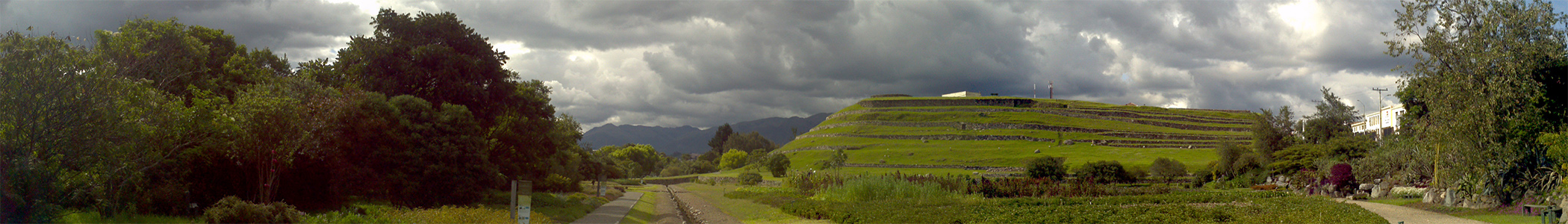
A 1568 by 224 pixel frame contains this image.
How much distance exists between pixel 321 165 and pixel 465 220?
309 inches

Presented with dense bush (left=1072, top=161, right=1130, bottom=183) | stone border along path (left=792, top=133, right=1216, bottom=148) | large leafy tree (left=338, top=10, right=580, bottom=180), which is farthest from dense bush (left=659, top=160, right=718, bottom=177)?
large leafy tree (left=338, top=10, right=580, bottom=180)

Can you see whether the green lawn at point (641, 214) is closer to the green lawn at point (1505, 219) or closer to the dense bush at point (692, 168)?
the green lawn at point (1505, 219)

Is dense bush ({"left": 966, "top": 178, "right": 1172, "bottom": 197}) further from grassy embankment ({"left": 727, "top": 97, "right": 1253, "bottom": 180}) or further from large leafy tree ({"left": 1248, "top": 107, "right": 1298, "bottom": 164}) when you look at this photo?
grassy embankment ({"left": 727, "top": 97, "right": 1253, "bottom": 180})

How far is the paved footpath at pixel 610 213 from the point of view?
24.2 metres

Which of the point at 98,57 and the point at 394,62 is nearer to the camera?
the point at 98,57

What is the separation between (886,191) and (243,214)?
1826 centimetres

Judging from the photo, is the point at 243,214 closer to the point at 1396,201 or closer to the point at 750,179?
the point at 1396,201

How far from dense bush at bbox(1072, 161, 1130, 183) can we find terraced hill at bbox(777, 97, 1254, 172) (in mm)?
27280

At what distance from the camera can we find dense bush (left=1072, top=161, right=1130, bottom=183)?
48.0m

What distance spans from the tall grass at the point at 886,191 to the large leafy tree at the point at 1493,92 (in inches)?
520

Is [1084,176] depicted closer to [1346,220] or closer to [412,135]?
[1346,220]

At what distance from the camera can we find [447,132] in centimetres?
2366

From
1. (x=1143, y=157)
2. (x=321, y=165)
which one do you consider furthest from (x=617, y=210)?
(x=1143, y=157)

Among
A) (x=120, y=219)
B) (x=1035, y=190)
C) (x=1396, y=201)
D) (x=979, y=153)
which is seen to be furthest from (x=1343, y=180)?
(x=979, y=153)
